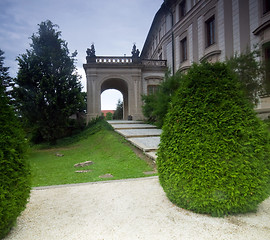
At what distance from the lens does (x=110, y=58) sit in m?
21.0

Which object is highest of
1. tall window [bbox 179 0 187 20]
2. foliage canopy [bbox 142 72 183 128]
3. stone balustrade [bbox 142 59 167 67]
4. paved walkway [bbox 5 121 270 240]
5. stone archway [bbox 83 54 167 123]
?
tall window [bbox 179 0 187 20]

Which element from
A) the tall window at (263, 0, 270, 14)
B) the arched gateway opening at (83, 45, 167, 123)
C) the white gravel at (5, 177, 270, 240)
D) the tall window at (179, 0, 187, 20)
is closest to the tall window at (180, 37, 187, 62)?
the tall window at (179, 0, 187, 20)

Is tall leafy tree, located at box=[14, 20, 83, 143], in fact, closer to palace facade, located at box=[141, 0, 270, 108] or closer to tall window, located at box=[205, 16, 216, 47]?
palace facade, located at box=[141, 0, 270, 108]

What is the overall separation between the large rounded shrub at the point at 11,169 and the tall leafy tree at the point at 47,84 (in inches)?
470

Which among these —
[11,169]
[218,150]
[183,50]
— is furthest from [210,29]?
[11,169]

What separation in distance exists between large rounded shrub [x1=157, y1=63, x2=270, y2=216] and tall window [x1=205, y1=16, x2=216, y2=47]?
13365mm

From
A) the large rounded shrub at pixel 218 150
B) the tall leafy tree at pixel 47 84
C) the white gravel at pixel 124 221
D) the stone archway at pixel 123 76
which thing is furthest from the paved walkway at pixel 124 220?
the stone archway at pixel 123 76

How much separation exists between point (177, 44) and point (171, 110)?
17.9 meters

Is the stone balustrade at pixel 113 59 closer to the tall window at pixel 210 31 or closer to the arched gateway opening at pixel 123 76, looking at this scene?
the arched gateway opening at pixel 123 76

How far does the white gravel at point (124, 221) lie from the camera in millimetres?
2486

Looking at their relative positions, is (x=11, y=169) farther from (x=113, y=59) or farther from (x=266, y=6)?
(x=113, y=59)

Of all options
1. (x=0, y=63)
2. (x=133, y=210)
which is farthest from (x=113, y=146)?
(x=0, y=63)

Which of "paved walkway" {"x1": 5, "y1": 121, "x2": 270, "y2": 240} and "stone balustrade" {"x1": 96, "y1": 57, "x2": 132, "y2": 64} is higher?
"stone balustrade" {"x1": 96, "y1": 57, "x2": 132, "y2": 64}

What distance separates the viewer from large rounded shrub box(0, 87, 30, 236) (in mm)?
2377
